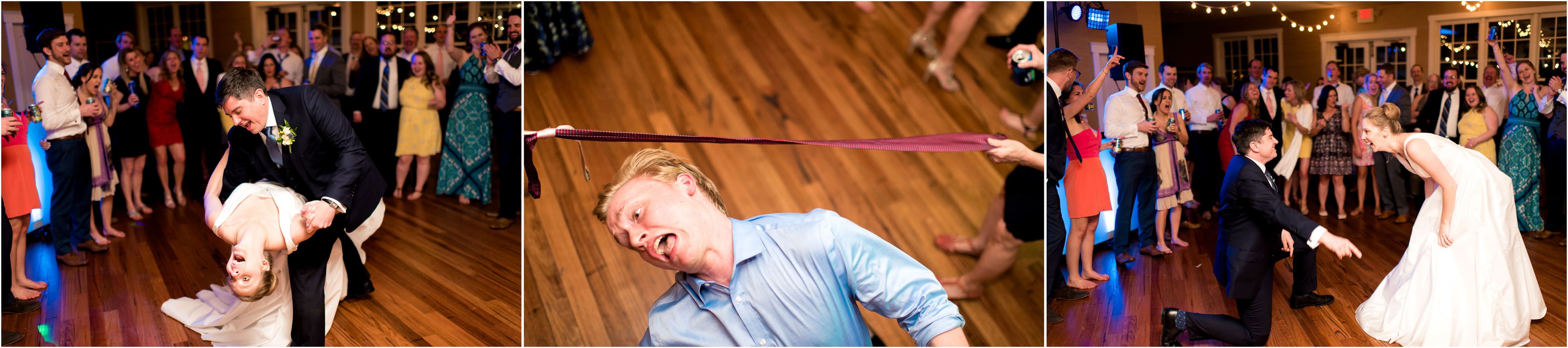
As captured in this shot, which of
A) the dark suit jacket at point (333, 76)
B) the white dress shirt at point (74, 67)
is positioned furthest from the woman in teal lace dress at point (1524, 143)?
the white dress shirt at point (74, 67)

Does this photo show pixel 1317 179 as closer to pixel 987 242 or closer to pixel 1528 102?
pixel 1528 102

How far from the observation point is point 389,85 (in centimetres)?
390

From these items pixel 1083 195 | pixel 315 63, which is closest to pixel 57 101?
pixel 315 63

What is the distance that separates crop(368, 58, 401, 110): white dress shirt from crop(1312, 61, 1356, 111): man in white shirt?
4094mm

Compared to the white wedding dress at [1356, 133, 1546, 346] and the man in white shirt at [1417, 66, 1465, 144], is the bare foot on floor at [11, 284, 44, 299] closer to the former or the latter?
the white wedding dress at [1356, 133, 1546, 346]

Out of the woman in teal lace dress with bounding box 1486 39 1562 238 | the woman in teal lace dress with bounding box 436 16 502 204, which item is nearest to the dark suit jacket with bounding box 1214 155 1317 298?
the woman in teal lace dress with bounding box 1486 39 1562 238

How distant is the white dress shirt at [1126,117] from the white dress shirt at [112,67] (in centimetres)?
502

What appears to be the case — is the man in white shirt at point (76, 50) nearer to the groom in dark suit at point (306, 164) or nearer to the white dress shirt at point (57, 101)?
the white dress shirt at point (57, 101)

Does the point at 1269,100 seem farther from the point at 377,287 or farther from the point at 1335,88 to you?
the point at 377,287

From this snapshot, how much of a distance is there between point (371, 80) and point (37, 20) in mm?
1277

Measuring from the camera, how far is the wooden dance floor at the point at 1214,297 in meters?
2.87

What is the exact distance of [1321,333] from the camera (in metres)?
2.92

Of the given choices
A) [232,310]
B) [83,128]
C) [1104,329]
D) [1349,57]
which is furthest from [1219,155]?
[83,128]

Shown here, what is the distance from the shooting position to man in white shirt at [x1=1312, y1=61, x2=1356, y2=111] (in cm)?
332
